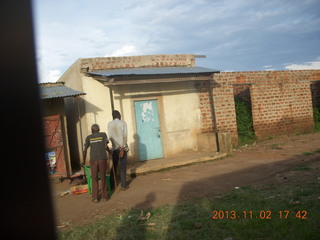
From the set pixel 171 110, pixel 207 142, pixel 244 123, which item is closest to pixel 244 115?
pixel 244 123

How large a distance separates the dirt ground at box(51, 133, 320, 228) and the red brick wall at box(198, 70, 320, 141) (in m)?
1.99

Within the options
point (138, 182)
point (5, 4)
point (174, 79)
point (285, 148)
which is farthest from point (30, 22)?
point (285, 148)

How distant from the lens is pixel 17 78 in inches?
168

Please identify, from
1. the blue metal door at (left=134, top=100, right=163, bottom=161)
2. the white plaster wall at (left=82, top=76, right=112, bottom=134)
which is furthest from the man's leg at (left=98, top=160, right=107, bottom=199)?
the blue metal door at (left=134, top=100, right=163, bottom=161)

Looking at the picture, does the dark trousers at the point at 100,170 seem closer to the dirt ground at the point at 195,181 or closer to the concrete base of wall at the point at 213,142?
the dirt ground at the point at 195,181

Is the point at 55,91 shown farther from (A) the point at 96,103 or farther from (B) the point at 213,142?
(B) the point at 213,142

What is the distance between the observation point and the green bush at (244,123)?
11320 mm

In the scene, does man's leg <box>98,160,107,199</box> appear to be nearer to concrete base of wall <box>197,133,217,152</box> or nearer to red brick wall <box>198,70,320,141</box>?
concrete base of wall <box>197,133,217,152</box>

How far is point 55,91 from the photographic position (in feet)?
26.0

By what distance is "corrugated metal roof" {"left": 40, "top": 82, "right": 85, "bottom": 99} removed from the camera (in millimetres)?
7555

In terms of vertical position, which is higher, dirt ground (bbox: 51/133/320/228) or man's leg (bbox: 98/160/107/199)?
man's leg (bbox: 98/160/107/199)

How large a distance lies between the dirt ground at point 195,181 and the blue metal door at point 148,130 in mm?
1462

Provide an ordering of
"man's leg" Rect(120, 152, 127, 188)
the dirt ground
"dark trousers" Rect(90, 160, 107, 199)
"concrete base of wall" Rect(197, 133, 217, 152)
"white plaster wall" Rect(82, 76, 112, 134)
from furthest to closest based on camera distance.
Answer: "concrete base of wall" Rect(197, 133, 217, 152), "white plaster wall" Rect(82, 76, 112, 134), "man's leg" Rect(120, 152, 127, 188), "dark trousers" Rect(90, 160, 107, 199), the dirt ground

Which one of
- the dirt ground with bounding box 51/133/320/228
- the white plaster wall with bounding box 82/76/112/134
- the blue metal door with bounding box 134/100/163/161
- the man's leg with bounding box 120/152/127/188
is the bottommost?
the dirt ground with bounding box 51/133/320/228
